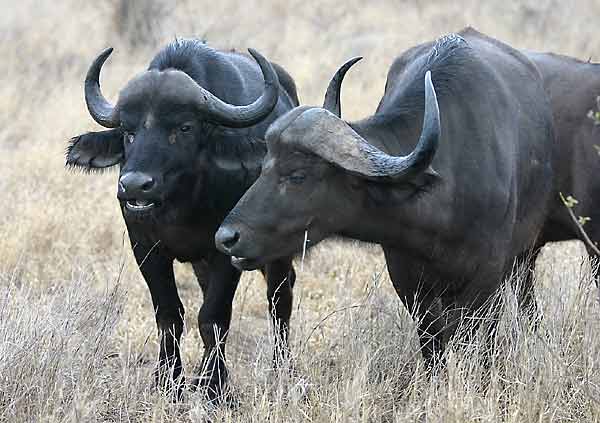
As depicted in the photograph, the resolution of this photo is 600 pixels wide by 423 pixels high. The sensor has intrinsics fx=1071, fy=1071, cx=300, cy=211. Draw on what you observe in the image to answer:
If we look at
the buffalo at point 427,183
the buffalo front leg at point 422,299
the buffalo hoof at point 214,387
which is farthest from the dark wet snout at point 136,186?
the buffalo front leg at point 422,299

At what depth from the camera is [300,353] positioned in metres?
4.61

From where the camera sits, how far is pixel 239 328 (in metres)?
5.79

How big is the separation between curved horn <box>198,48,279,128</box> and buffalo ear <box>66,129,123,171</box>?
0.50m

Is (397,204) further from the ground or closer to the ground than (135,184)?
further from the ground

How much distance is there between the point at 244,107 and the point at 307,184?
97 centimetres

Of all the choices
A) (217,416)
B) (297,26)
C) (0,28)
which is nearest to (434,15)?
(297,26)

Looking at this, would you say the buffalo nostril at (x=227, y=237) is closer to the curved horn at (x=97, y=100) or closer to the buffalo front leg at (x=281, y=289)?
the curved horn at (x=97, y=100)

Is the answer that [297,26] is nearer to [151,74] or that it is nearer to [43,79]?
[43,79]

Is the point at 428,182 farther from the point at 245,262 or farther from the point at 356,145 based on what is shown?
the point at 245,262

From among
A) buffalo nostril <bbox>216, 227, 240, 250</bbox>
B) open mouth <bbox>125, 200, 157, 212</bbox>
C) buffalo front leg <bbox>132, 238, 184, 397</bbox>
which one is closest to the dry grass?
buffalo front leg <bbox>132, 238, 184, 397</bbox>

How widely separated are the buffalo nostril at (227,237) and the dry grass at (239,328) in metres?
0.62

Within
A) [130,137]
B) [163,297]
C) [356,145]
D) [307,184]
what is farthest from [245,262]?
[163,297]

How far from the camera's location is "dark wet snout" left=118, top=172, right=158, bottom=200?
15.2ft

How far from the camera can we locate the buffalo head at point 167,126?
15.7ft
